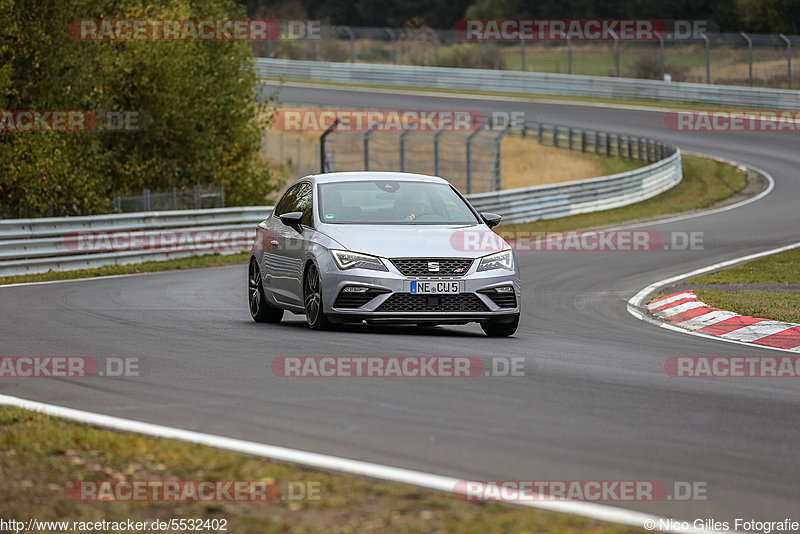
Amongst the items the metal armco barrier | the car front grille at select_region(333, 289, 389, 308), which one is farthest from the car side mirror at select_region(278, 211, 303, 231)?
the metal armco barrier

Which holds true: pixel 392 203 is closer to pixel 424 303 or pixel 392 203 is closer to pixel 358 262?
pixel 358 262

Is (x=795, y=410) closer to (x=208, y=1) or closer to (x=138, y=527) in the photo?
(x=138, y=527)

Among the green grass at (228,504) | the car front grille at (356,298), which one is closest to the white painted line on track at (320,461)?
the green grass at (228,504)

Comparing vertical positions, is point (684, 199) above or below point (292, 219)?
below

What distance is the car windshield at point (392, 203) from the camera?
41.2 ft

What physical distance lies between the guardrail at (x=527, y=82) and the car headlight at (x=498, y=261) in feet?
134

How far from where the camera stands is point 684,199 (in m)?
36.0

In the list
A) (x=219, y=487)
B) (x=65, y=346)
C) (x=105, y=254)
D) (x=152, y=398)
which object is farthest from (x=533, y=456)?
(x=105, y=254)

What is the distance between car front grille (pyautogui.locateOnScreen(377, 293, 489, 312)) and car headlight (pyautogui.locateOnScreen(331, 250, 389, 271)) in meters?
0.32

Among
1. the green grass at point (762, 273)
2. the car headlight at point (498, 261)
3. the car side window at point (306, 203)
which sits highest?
the car side window at point (306, 203)

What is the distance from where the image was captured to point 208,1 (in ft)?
111

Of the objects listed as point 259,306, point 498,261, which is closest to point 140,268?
point 259,306

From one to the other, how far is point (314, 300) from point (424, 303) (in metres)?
1.17

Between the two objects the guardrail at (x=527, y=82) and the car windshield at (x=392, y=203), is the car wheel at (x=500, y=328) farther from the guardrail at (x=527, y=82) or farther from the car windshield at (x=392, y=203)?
the guardrail at (x=527, y=82)
